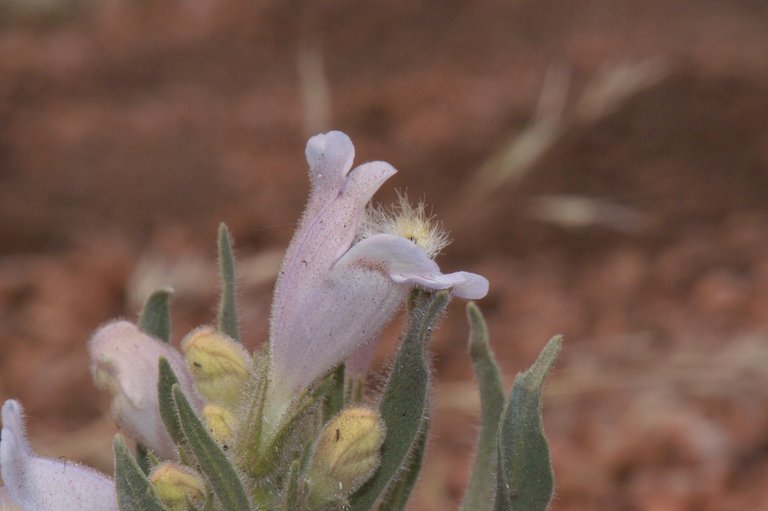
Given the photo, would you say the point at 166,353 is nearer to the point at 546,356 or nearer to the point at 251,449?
the point at 251,449

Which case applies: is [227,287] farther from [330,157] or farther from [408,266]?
[408,266]

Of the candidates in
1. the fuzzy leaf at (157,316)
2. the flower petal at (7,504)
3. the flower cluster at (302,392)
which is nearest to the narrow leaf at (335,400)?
the flower cluster at (302,392)

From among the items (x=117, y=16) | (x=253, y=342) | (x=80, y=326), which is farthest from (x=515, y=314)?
(x=117, y=16)

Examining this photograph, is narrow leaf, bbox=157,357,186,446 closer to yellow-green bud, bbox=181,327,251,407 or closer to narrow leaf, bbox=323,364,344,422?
yellow-green bud, bbox=181,327,251,407

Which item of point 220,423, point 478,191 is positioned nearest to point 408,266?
point 220,423

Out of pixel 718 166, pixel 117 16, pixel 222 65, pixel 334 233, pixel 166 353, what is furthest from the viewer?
pixel 117 16

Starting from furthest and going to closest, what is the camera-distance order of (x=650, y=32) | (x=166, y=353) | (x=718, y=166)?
(x=650, y=32) → (x=718, y=166) → (x=166, y=353)

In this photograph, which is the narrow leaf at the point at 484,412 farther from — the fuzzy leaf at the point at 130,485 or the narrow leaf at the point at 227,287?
the fuzzy leaf at the point at 130,485
